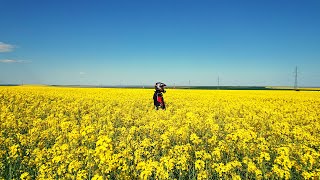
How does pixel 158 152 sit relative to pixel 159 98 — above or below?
below

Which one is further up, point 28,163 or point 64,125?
point 64,125

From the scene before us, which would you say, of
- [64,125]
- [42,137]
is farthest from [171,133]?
[42,137]

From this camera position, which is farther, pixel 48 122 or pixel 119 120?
pixel 119 120

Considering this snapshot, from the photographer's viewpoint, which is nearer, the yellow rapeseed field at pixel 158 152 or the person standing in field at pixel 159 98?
the yellow rapeseed field at pixel 158 152

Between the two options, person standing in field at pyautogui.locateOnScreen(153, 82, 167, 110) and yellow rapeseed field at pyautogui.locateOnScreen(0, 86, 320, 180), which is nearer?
yellow rapeseed field at pyautogui.locateOnScreen(0, 86, 320, 180)

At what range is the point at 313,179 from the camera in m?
4.73

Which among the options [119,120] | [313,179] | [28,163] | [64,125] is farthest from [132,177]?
[119,120]

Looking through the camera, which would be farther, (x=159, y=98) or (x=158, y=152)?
(x=159, y=98)

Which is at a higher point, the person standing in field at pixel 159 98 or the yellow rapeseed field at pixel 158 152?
the person standing in field at pixel 159 98

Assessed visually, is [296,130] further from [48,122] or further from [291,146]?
[48,122]

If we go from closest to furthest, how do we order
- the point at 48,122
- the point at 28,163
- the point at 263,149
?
the point at 28,163 → the point at 263,149 → the point at 48,122

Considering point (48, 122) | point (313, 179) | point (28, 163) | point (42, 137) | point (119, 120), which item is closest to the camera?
A: point (313, 179)

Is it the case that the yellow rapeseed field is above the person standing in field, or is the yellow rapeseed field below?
below

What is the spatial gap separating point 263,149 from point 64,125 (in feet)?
18.3
